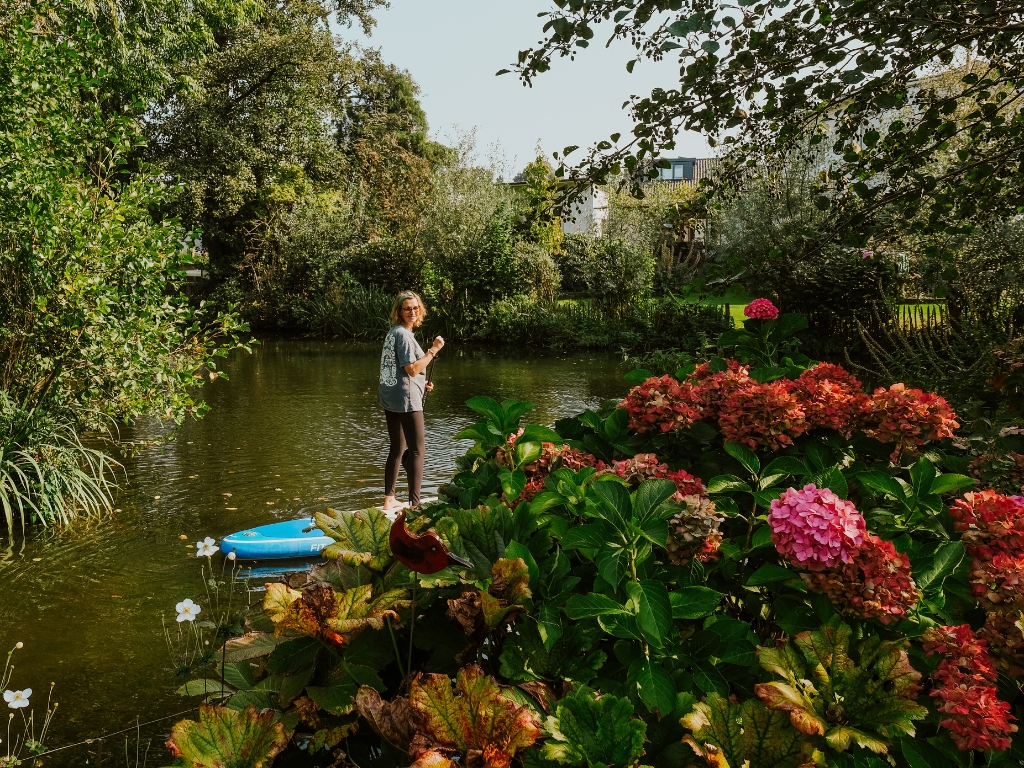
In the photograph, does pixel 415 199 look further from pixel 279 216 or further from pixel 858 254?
pixel 858 254

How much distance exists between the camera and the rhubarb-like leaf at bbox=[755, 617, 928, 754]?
1529mm

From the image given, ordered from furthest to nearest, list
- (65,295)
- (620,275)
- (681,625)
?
(620,275)
(65,295)
(681,625)

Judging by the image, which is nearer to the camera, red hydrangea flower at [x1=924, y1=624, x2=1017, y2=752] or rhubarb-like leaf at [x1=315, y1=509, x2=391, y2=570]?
red hydrangea flower at [x1=924, y1=624, x2=1017, y2=752]

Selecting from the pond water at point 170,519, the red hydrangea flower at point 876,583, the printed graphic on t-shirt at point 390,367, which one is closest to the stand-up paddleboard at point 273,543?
the pond water at point 170,519

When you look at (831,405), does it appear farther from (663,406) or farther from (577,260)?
(577,260)

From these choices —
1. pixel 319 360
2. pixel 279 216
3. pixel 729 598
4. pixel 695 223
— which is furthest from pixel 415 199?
pixel 729 598

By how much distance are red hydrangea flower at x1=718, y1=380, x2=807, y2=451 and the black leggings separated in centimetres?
505

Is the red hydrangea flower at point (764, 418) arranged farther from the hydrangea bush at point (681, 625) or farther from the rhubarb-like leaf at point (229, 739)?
the rhubarb-like leaf at point (229, 739)

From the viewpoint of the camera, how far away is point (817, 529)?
5.29 feet

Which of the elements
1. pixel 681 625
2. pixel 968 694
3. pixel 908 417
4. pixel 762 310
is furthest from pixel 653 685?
pixel 762 310

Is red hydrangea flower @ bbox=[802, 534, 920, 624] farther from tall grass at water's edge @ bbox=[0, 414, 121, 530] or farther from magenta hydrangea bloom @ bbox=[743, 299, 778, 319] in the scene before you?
tall grass at water's edge @ bbox=[0, 414, 121, 530]

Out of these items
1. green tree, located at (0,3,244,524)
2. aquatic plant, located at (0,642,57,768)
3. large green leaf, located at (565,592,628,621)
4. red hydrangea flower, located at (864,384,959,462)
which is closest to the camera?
large green leaf, located at (565,592,628,621)

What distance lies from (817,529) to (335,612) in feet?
3.30

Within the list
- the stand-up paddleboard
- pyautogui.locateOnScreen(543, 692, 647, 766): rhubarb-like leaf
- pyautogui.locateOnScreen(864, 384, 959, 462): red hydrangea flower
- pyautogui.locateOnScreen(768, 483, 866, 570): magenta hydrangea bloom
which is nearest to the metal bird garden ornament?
pyautogui.locateOnScreen(543, 692, 647, 766): rhubarb-like leaf
